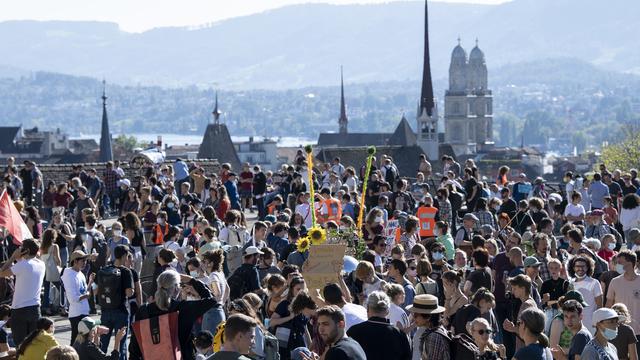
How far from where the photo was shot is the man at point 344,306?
11023 millimetres

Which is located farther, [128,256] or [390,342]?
[128,256]

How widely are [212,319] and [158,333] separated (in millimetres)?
486

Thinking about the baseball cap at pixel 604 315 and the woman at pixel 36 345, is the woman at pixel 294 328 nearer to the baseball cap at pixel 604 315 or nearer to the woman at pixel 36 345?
the woman at pixel 36 345

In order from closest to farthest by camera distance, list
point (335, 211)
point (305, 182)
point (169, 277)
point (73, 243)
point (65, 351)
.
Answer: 1. point (65, 351)
2. point (169, 277)
3. point (73, 243)
4. point (335, 211)
5. point (305, 182)

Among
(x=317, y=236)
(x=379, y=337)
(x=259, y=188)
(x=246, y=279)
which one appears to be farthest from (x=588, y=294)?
(x=259, y=188)

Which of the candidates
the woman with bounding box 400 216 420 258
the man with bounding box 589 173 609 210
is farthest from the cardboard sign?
the man with bounding box 589 173 609 210

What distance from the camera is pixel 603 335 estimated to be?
10.9 meters

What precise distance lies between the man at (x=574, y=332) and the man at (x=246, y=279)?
357 centimetres

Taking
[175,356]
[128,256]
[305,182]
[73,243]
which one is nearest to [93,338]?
[175,356]

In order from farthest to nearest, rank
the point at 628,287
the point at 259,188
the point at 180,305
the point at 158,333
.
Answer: the point at 259,188 → the point at 628,287 → the point at 180,305 → the point at 158,333

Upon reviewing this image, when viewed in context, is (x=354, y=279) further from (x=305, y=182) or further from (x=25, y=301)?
(x=305, y=182)

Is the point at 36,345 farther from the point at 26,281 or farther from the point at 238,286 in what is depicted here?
the point at 238,286

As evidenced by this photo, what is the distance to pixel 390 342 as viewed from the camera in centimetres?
1035

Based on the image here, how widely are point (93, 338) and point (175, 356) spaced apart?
0.83 m
